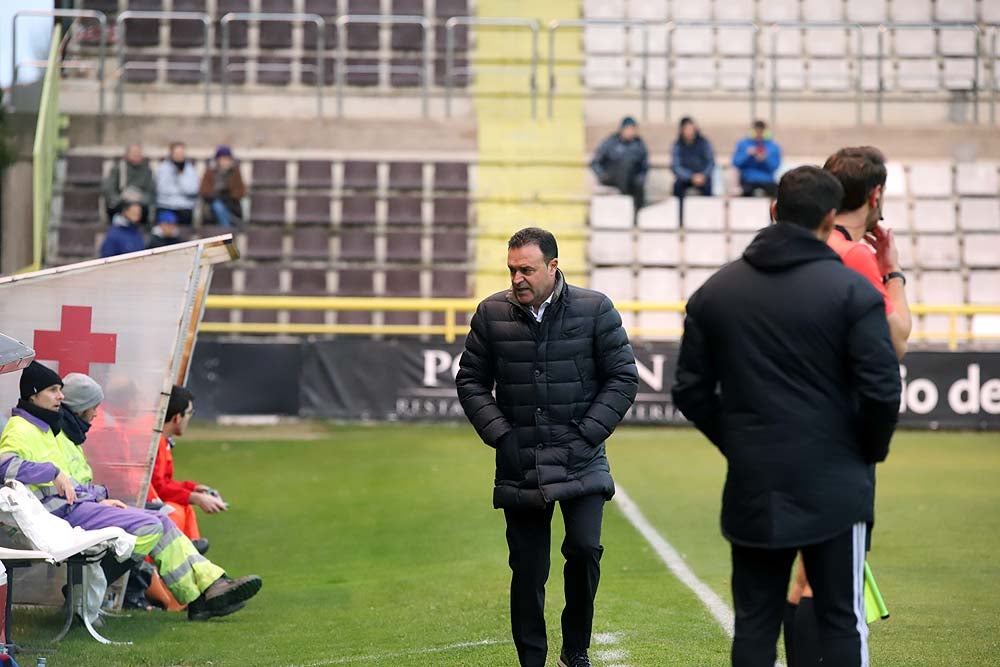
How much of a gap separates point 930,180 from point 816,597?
819 inches

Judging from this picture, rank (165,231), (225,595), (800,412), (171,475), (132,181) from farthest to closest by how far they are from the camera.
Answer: (132,181)
(165,231)
(171,475)
(225,595)
(800,412)

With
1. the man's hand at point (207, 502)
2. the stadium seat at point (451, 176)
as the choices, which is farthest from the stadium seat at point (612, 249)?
the man's hand at point (207, 502)

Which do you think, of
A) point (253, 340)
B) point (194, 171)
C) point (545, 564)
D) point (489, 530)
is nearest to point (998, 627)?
point (545, 564)

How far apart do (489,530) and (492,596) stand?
8.74ft

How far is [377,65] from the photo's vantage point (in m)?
26.8

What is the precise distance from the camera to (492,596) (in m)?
9.45

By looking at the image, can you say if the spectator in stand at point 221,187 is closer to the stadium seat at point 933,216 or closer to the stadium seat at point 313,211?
the stadium seat at point 313,211

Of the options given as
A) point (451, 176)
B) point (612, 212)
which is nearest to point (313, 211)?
point (451, 176)

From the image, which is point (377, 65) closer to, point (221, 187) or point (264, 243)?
point (264, 243)

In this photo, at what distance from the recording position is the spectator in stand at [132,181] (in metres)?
22.8

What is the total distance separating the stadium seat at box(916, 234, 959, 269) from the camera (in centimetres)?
2400

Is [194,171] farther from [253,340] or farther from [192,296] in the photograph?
[192,296]

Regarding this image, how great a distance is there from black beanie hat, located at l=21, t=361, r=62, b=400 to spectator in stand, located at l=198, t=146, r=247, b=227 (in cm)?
1526

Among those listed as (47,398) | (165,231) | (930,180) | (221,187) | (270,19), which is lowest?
(47,398)
